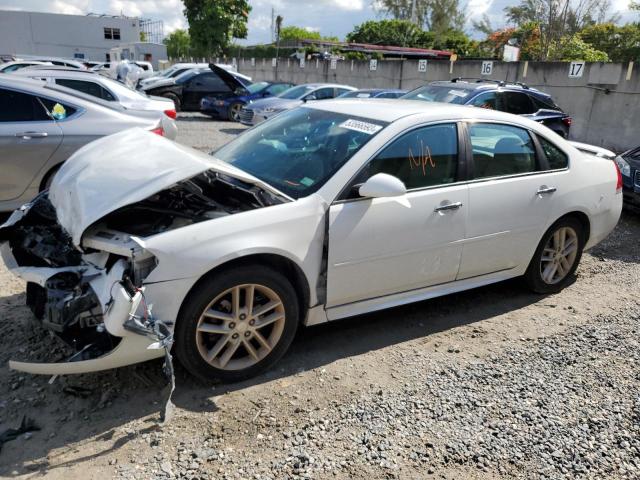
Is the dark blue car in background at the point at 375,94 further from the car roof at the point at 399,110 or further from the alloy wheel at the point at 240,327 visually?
the alloy wheel at the point at 240,327

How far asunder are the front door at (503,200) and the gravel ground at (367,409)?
0.56m

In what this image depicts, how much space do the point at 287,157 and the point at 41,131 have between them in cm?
320

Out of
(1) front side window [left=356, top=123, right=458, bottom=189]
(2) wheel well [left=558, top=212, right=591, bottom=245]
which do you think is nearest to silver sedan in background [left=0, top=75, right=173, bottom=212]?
(1) front side window [left=356, top=123, right=458, bottom=189]

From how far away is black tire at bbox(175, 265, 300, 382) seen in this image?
2869 mm

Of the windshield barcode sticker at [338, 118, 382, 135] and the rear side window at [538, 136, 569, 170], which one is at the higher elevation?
the windshield barcode sticker at [338, 118, 382, 135]

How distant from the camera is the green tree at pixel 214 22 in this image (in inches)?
1435

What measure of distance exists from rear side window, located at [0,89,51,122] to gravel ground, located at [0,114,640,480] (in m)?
2.15

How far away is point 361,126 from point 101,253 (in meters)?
1.90

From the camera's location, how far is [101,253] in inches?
117

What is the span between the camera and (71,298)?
276cm

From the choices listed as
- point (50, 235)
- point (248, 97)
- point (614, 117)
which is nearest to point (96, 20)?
point (248, 97)

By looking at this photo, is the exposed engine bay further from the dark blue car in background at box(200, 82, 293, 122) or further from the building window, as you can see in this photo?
the building window

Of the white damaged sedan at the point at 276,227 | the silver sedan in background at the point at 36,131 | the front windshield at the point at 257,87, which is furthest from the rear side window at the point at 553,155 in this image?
the front windshield at the point at 257,87

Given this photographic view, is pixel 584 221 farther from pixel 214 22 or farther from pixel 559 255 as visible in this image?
pixel 214 22
